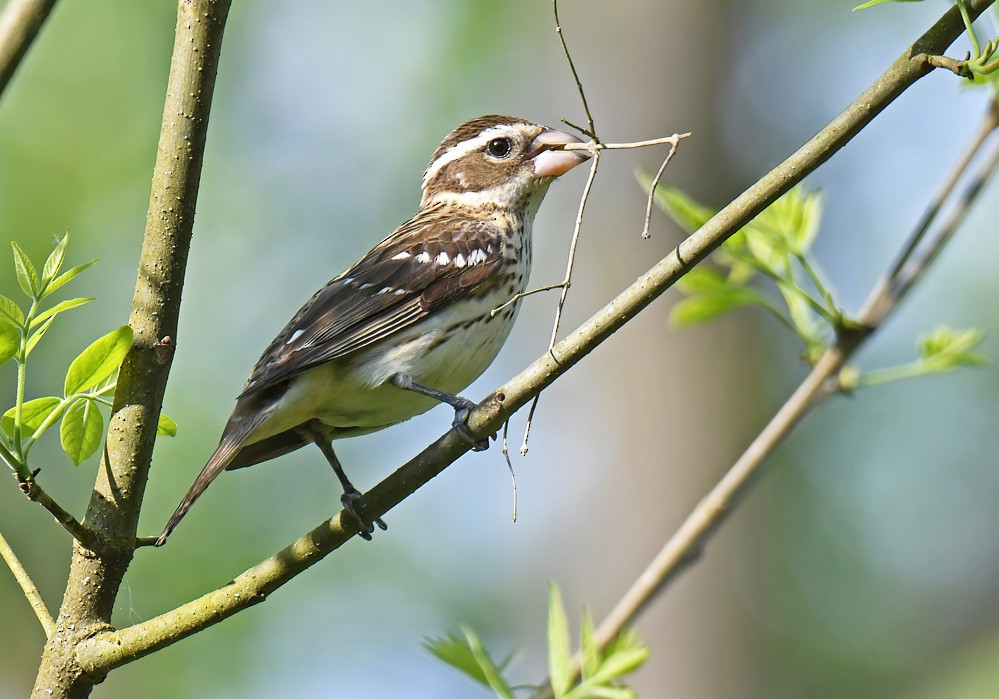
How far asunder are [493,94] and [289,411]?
8.23m

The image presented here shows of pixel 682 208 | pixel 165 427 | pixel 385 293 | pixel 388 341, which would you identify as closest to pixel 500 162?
pixel 385 293

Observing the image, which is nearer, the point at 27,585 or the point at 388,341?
the point at 27,585

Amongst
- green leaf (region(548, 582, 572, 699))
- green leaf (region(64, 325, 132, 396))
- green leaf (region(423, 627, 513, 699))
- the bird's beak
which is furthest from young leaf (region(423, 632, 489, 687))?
the bird's beak

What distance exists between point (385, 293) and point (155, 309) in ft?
6.22

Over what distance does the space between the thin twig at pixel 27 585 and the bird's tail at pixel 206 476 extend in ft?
1.17

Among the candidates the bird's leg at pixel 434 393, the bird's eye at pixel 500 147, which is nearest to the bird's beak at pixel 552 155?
the bird's eye at pixel 500 147

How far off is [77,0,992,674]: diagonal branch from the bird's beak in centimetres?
244

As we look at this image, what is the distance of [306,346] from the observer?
4359mm

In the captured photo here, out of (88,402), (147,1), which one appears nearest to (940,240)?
(88,402)

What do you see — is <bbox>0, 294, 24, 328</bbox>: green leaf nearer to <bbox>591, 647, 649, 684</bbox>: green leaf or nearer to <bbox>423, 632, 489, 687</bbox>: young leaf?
<bbox>423, 632, 489, 687</bbox>: young leaf

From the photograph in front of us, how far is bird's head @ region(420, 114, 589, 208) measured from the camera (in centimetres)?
529

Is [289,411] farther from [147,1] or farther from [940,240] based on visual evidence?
[147,1]

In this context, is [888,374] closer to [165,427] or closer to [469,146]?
[165,427]

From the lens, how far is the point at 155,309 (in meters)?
2.81
